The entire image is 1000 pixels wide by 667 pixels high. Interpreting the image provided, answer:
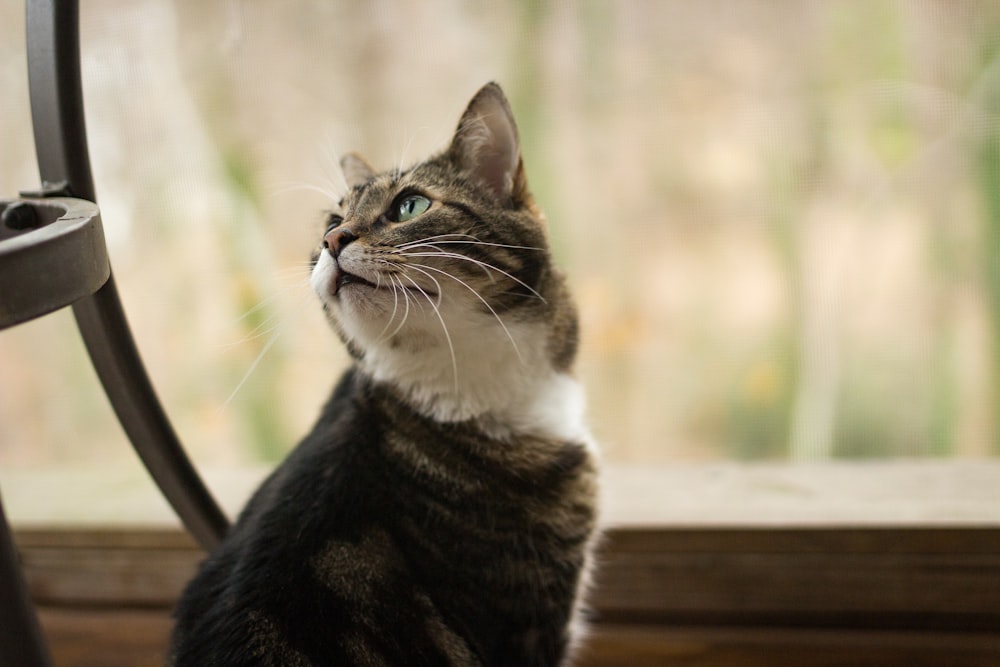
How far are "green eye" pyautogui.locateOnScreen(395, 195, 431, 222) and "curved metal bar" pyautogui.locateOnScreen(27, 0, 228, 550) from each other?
315mm

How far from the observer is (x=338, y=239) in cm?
91

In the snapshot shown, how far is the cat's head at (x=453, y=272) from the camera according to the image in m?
0.91

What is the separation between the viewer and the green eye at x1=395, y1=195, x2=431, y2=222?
98 centimetres

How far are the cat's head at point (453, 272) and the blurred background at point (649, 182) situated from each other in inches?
7.5

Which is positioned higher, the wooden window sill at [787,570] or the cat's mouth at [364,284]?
the cat's mouth at [364,284]

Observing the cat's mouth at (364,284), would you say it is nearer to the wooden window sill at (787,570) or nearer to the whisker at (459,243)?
the whisker at (459,243)

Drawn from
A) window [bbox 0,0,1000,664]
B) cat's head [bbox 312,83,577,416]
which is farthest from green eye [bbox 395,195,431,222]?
window [bbox 0,0,1000,664]

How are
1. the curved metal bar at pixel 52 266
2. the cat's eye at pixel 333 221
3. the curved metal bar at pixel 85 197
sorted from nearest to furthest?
1. the curved metal bar at pixel 52 266
2. the curved metal bar at pixel 85 197
3. the cat's eye at pixel 333 221

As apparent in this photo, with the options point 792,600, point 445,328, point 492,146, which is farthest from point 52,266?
point 792,600

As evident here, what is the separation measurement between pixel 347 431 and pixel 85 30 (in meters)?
0.86

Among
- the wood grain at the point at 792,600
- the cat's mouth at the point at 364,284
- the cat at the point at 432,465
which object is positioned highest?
the cat's mouth at the point at 364,284

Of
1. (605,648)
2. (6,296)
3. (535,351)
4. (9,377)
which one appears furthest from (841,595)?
(9,377)

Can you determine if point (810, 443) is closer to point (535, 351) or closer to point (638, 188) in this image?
point (638, 188)

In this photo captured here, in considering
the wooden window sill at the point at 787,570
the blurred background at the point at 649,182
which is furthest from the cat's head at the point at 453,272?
the wooden window sill at the point at 787,570
